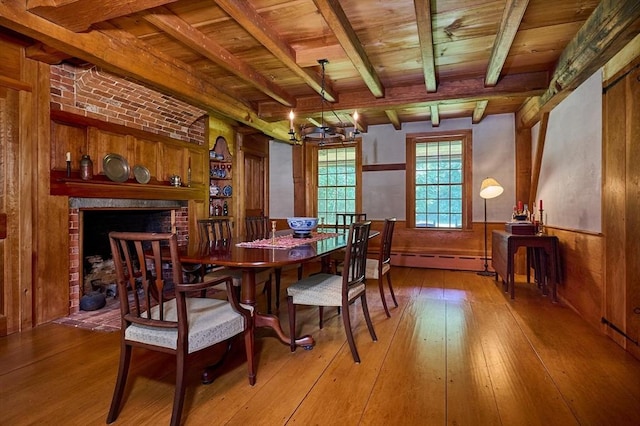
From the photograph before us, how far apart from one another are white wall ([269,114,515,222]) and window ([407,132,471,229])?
0.11 m

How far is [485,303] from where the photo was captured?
11.5ft

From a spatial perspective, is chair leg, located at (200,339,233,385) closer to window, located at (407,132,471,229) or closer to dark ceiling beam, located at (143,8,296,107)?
dark ceiling beam, located at (143,8,296,107)

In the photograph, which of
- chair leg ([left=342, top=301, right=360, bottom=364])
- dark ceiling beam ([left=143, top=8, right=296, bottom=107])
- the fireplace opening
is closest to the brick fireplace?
the fireplace opening

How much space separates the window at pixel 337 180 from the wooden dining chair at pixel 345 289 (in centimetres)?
359

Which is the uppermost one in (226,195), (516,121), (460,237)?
(516,121)

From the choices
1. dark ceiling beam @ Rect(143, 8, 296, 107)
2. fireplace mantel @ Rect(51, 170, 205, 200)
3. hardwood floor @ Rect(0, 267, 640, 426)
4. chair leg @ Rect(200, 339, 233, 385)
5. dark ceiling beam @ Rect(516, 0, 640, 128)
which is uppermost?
dark ceiling beam @ Rect(143, 8, 296, 107)

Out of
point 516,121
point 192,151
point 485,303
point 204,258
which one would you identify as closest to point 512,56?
point 516,121

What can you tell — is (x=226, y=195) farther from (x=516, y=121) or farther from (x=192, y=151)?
(x=516, y=121)

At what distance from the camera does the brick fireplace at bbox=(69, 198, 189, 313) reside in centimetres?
313

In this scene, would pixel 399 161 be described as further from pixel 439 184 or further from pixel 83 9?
pixel 83 9

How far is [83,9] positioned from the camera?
2084 millimetres

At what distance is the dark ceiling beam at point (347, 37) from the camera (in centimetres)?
225

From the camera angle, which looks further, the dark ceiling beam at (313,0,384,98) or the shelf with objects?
the shelf with objects

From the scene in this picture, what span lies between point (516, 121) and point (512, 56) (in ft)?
7.08
